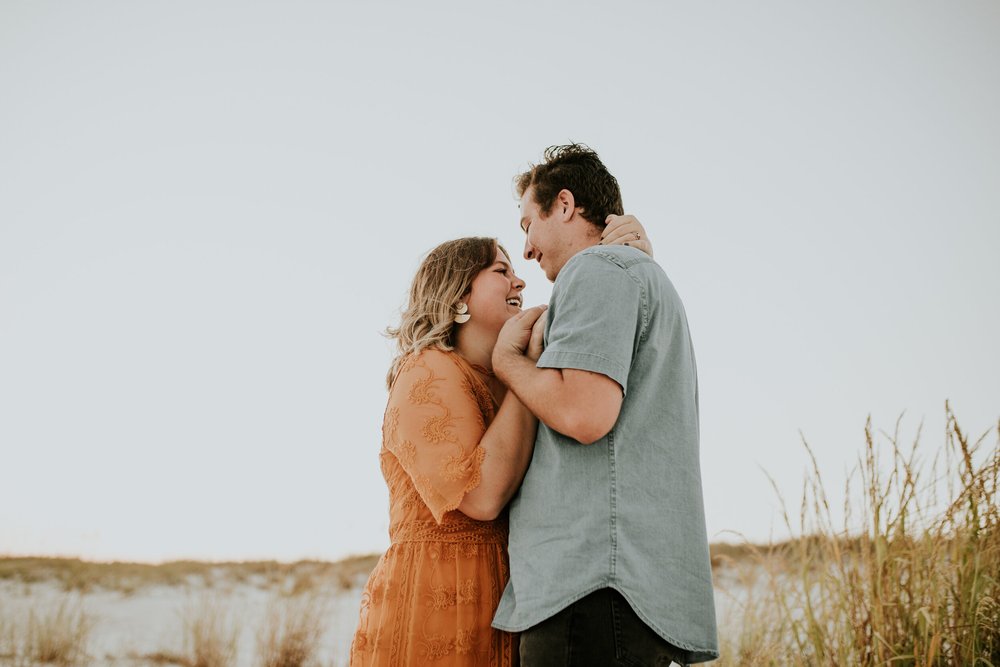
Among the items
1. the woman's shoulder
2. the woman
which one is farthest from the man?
the woman's shoulder

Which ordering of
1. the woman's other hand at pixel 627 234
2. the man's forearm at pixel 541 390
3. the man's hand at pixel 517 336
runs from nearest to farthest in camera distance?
the man's forearm at pixel 541 390
the man's hand at pixel 517 336
the woman's other hand at pixel 627 234

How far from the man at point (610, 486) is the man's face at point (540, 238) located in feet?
1.53

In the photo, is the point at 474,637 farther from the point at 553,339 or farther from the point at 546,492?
the point at 553,339

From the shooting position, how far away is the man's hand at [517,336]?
185 centimetres

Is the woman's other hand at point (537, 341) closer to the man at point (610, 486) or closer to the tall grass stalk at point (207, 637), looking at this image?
the man at point (610, 486)

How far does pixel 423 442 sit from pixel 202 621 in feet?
18.2

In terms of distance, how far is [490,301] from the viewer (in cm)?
229

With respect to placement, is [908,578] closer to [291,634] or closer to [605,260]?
[605,260]

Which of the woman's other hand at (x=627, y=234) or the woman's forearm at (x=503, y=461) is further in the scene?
the woman's other hand at (x=627, y=234)

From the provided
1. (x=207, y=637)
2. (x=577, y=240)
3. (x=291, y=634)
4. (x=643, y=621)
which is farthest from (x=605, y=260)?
(x=207, y=637)

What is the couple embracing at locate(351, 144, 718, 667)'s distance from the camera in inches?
61.5

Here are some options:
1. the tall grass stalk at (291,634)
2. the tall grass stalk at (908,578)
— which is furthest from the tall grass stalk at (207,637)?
the tall grass stalk at (908,578)

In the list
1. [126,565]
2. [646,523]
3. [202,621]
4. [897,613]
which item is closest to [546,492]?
[646,523]

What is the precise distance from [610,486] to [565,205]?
3.15ft
